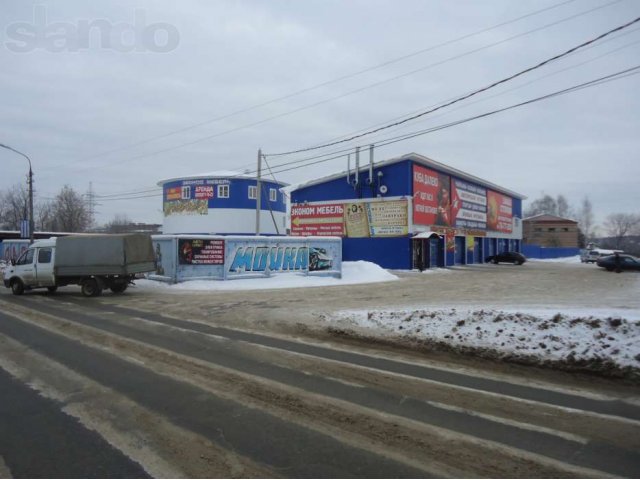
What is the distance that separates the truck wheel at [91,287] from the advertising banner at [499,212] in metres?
44.7

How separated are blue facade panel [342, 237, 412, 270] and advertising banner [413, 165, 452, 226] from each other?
238 cm

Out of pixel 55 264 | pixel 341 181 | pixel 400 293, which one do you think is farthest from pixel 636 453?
pixel 341 181

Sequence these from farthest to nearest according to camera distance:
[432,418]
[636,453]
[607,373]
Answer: [607,373] → [432,418] → [636,453]

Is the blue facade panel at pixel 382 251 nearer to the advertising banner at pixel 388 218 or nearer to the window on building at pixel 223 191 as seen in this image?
the advertising banner at pixel 388 218

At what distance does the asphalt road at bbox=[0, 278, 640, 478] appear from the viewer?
160 inches

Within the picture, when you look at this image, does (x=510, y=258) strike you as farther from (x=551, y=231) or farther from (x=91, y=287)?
(x=551, y=231)

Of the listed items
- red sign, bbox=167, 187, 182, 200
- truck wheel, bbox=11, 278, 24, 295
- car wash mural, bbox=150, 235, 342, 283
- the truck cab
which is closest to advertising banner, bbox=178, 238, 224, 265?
car wash mural, bbox=150, 235, 342, 283

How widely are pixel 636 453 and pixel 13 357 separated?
9.21 meters

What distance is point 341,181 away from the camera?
131 ft

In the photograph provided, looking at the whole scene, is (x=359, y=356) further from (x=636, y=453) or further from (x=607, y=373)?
(x=636, y=453)

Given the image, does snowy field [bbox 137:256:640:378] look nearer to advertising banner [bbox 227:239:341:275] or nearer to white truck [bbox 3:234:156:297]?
white truck [bbox 3:234:156:297]

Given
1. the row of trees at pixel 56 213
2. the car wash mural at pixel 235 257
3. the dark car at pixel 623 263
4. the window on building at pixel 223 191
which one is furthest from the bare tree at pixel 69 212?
the dark car at pixel 623 263

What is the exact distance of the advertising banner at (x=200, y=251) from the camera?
74.4 ft

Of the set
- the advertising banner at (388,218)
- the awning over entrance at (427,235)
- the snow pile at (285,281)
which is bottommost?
the snow pile at (285,281)
